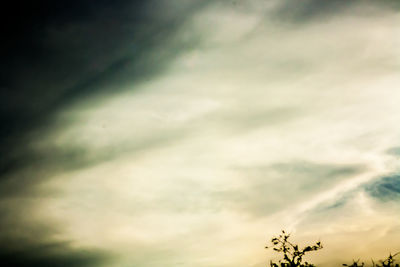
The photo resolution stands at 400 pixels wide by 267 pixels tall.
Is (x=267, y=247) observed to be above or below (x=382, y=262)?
above

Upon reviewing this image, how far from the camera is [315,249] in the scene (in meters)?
28.0

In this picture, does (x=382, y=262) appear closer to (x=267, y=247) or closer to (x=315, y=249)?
(x=315, y=249)

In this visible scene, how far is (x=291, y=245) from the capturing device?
2861cm

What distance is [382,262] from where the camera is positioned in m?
21.8

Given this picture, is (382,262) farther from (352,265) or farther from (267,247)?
(267,247)

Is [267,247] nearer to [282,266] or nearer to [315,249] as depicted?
[282,266]

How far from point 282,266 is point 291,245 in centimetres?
229

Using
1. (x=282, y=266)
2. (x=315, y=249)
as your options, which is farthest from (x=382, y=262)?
(x=282, y=266)

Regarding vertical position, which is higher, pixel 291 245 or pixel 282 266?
pixel 291 245

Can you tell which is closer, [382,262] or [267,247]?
[382,262]

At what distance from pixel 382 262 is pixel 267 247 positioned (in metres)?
9.86

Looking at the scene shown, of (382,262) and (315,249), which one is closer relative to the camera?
(382,262)

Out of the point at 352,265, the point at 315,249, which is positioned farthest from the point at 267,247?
the point at 352,265

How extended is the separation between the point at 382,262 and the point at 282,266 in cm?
953
